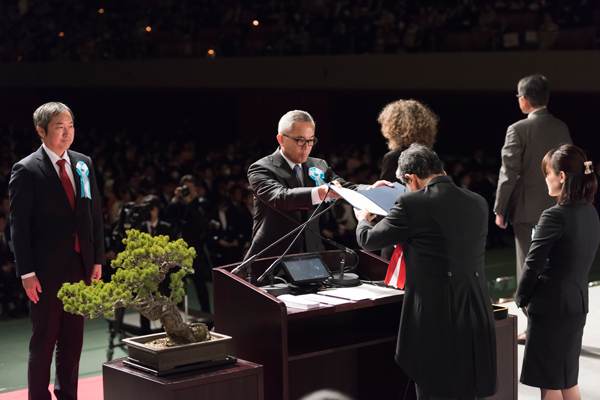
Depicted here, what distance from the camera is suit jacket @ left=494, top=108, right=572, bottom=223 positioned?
449 cm

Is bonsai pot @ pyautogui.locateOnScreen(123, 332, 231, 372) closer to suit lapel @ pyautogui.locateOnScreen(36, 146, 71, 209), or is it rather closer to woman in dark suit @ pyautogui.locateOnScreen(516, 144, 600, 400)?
suit lapel @ pyautogui.locateOnScreen(36, 146, 71, 209)

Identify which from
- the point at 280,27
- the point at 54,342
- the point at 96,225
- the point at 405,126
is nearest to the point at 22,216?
the point at 96,225

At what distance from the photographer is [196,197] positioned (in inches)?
279

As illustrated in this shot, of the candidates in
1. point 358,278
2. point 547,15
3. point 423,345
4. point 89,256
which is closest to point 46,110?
point 89,256

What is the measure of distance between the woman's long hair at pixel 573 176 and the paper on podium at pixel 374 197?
0.68m

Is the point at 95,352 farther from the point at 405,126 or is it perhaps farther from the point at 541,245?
the point at 541,245

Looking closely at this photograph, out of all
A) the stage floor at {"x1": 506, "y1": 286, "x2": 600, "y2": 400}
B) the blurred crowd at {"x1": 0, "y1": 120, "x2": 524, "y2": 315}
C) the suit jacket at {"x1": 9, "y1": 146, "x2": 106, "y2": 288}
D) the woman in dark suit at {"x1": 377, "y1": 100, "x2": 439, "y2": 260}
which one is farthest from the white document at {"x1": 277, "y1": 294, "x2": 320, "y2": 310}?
the blurred crowd at {"x1": 0, "y1": 120, "x2": 524, "y2": 315}

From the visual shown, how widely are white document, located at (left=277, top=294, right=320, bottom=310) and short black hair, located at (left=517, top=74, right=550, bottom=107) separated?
2204 millimetres

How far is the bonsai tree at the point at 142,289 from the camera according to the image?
2635 mm

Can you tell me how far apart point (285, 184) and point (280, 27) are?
42.8ft

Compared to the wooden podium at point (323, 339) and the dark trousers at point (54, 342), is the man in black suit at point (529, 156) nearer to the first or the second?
the wooden podium at point (323, 339)

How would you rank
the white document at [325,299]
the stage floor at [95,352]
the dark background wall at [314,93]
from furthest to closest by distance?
the dark background wall at [314,93], the stage floor at [95,352], the white document at [325,299]

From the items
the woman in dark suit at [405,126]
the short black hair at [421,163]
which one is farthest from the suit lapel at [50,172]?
the woman in dark suit at [405,126]

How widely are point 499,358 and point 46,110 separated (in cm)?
234
